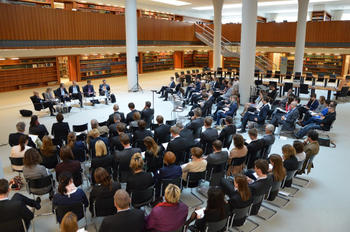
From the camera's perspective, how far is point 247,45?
13.2m

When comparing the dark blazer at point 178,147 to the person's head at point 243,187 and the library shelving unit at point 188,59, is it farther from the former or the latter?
the library shelving unit at point 188,59

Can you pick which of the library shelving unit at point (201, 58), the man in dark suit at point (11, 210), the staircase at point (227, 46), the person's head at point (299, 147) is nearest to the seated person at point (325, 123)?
the person's head at point (299, 147)

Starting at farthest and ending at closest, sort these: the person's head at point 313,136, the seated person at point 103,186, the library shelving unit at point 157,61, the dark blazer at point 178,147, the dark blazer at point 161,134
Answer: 1. the library shelving unit at point 157,61
2. the dark blazer at point 161,134
3. the person's head at point 313,136
4. the dark blazer at point 178,147
5. the seated person at point 103,186

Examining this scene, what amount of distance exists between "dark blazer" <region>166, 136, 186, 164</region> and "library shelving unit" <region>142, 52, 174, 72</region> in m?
21.2

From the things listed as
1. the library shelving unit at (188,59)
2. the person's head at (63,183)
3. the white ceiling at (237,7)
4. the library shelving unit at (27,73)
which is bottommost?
the person's head at (63,183)

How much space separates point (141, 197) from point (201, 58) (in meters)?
28.8

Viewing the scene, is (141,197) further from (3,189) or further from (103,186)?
(3,189)

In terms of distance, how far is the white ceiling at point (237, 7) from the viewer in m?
23.8

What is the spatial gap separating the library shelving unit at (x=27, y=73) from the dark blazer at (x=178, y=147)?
14.9 meters

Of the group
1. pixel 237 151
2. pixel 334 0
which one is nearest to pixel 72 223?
pixel 237 151

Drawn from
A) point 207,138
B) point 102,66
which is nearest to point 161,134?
point 207,138

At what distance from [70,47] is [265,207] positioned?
52.8 feet

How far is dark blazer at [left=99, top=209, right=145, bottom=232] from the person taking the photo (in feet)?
10.3

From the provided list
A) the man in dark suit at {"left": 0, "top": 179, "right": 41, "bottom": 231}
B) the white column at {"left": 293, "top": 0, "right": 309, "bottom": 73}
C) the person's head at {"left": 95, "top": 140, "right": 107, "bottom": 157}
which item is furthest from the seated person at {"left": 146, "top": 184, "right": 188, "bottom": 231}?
the white column at {"left": 293, "top": 0, "right": 309, "bottom": 73}
